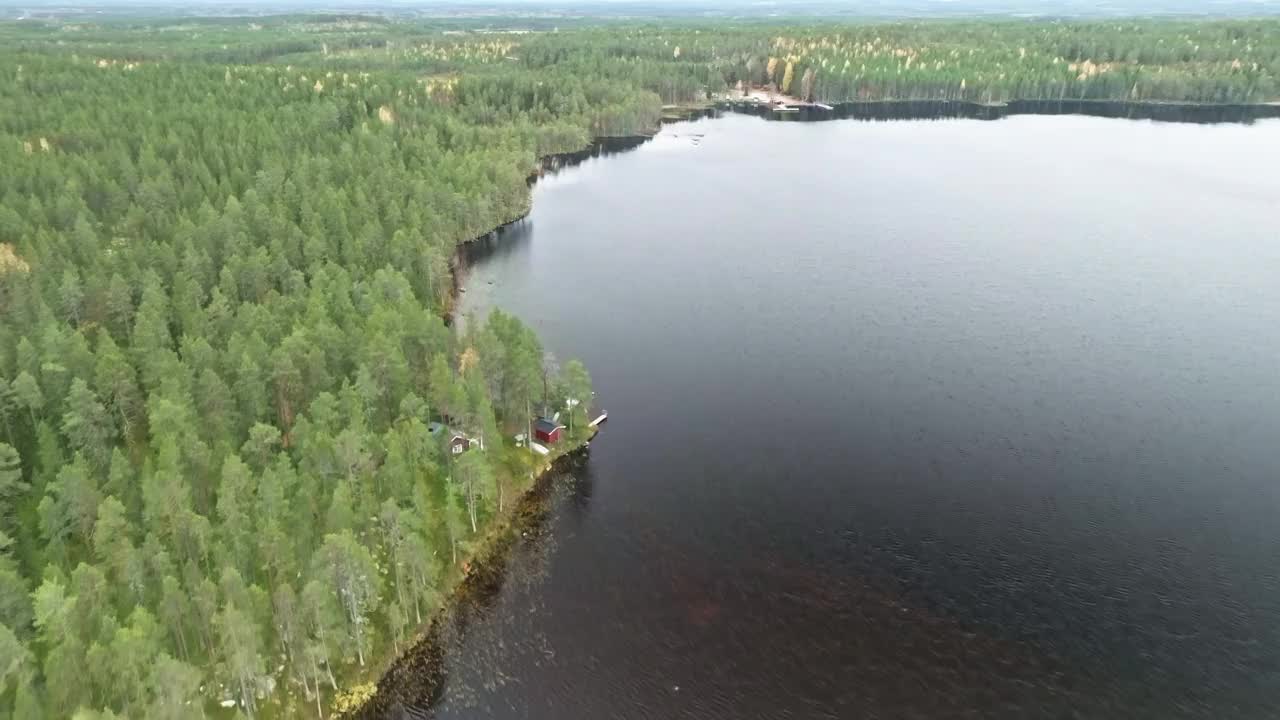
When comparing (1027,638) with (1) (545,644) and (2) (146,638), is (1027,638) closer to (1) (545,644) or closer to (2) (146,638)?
(1) (545,644)

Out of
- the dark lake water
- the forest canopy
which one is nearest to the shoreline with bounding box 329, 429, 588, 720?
the forest canopy

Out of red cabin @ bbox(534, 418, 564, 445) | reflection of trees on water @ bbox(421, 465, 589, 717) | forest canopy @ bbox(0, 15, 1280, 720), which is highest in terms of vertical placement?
forest canopy @ bbox(0, 15, 1280, 720)

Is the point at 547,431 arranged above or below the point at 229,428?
below

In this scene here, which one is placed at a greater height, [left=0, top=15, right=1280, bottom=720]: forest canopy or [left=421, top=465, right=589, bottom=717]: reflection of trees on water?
[left=0, top=15, right=1280, bottom=720]: forest canopy

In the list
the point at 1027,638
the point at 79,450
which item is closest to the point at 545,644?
the point at 1027,638

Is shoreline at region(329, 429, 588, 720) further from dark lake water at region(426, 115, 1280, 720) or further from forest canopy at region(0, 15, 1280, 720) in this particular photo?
dark lake water at region(426, 115, 1280, 720)

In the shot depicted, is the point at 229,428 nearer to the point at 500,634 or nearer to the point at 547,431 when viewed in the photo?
the point at 547,431

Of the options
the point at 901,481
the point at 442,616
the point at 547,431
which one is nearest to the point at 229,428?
the point at 442,616
